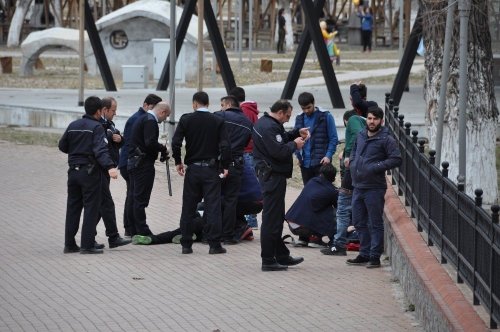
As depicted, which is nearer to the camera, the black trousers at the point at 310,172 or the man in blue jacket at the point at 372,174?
the man in blue jacket at the point at 372,174

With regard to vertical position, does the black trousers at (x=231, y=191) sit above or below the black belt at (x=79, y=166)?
below

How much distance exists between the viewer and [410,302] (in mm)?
10633

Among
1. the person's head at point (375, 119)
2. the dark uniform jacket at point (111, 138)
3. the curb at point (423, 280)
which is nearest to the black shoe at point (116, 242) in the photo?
the dark uniform jacket at point (111, 138)

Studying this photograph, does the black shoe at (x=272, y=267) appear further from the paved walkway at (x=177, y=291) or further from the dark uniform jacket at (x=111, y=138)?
the dark uniform jacket at (x=111, y=138)

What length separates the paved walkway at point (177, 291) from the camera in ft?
33.1

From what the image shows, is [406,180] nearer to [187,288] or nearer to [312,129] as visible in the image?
[312,129]

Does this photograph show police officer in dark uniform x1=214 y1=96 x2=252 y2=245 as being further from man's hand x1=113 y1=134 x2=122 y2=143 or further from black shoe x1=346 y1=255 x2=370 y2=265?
black shoe x1=346 y1=255 x2=370 y2=265

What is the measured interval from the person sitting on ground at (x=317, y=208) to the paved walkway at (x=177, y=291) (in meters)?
0.24

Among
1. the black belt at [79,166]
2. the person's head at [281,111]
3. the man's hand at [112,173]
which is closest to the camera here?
the person's head at [281,111]

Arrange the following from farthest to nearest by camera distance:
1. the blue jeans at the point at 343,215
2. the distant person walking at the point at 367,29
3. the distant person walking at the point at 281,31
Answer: the distant person walking at the point at 367,29 → the distant person walking at the point at 281,31 → the blue jeans at the point at 343,215

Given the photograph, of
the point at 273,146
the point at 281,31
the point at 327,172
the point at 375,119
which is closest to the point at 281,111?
the point at 273,146

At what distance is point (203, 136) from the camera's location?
42.1 ft

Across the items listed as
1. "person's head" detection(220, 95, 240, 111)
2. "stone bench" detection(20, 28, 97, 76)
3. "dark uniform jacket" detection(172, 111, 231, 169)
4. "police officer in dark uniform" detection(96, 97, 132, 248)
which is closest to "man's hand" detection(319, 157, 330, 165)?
"person's head" detection(220, 95, 240, 111)

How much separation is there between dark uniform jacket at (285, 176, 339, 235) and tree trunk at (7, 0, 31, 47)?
4539 centimetres
